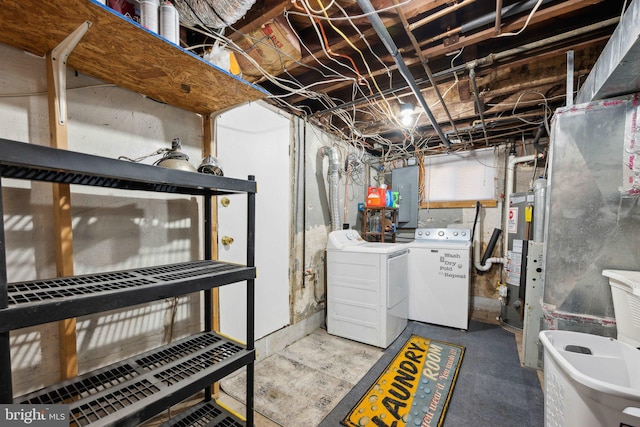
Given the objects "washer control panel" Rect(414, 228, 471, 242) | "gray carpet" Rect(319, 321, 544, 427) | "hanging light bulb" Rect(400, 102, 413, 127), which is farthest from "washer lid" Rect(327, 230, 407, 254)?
"hanging light bulb" Rect(400, 102, 413, 127)

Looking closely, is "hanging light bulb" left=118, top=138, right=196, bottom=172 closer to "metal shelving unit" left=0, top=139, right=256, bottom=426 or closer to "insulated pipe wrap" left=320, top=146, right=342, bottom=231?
"metal shelving unit" left=0, top=139, right=256, bottom=426

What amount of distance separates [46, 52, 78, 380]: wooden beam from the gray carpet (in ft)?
4.25

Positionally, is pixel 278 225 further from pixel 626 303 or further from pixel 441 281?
pixel 626 303

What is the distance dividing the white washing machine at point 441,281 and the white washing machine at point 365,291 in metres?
0.26

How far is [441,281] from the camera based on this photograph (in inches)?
110

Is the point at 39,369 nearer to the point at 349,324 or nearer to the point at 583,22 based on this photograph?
the point at 349,324

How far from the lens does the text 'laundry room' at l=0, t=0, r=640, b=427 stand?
0.95m

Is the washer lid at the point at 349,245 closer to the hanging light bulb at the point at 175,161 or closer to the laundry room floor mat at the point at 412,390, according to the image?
the laundry room floor mat at the point at 412,390

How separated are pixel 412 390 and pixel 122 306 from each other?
182 centimetres

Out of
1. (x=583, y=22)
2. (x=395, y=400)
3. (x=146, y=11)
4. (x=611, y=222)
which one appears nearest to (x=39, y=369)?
(x=146, y=11)

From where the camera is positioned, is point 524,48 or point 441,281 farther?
point 441,281

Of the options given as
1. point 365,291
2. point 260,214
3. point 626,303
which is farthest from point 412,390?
point 260,214

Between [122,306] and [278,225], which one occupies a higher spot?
[278,225]

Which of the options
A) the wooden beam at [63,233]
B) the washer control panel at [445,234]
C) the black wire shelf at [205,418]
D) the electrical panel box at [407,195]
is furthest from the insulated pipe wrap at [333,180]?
the wooden beam at [63,233]
